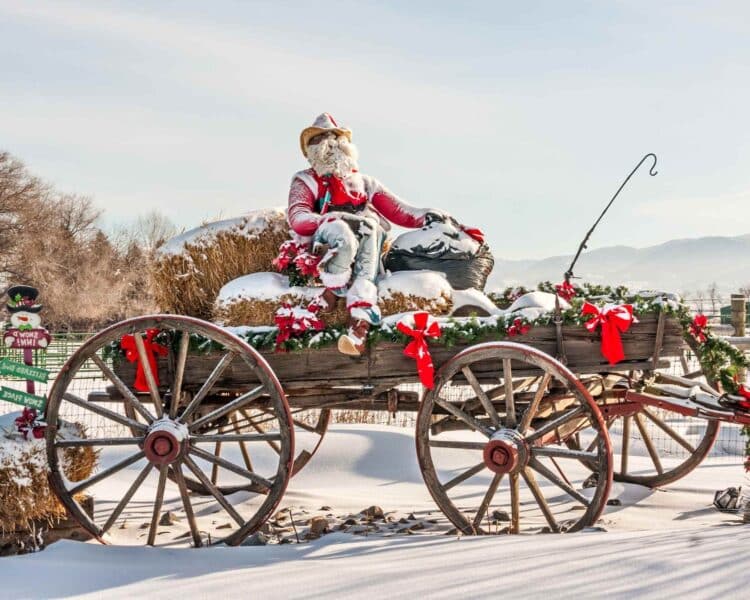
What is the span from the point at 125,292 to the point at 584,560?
4193 cm

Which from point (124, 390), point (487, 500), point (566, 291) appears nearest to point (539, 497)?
point (487, 500)

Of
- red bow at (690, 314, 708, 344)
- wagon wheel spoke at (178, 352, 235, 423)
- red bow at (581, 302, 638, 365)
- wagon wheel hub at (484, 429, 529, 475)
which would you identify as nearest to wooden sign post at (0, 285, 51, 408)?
wagon wheel spoke at (178, 352, 235, 423)

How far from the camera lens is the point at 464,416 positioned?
14.6 ft

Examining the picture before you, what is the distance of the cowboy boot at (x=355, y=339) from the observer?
4.36 m

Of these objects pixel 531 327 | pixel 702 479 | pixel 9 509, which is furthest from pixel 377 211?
pixel 702 479

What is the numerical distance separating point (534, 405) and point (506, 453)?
28 cm

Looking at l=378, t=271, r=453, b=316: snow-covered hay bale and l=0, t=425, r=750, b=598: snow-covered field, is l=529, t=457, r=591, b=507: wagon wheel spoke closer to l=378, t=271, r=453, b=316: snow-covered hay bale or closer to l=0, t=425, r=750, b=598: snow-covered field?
l=0, t=425, r=750, b=598: snow-covered field

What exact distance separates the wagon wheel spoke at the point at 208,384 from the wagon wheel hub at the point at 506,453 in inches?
55.3

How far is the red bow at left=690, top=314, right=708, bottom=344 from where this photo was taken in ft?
14.4

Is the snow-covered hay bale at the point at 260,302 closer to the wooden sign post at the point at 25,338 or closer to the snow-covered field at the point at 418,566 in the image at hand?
the wooden sign post at the point at 25,338

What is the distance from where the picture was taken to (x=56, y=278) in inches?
1748

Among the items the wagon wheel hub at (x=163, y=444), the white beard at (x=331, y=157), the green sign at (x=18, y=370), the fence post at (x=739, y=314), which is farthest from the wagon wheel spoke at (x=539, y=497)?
the fence post at (x=739, y=314)

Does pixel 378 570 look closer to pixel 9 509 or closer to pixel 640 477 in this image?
pixel 9 509

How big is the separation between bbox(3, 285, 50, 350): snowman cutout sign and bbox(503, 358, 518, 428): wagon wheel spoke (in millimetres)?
2451
